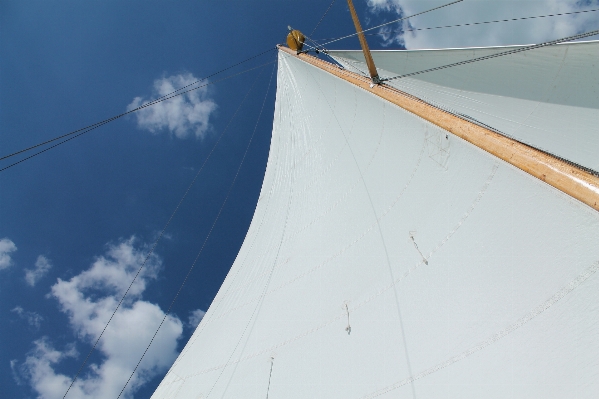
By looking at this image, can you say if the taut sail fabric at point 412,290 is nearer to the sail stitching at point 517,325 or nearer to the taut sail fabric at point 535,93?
the sail stitching at point 517,325

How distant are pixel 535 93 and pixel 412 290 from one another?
2.36 m

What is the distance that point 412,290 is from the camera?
237cm

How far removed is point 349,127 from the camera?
17.6ft

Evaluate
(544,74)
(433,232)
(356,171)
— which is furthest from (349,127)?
(433,232)

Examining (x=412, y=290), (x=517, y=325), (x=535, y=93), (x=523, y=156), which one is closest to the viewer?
(x=517, y=325)

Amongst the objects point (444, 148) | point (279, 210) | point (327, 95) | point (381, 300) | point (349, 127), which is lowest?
point (381, 300)

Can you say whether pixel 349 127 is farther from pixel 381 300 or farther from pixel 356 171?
pixel 381 300

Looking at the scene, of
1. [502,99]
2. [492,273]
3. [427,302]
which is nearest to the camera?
[492,273]

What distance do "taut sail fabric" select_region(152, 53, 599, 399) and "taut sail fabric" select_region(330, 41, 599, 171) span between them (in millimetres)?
866

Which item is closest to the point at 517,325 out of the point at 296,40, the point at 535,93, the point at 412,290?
the point at 412,290

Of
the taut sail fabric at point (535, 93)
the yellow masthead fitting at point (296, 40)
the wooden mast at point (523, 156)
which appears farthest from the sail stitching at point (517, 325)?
the yellow masthead fitting at point (296, 40)

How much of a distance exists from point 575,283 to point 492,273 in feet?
1.50

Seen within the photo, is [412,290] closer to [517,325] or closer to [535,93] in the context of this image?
[517,325]

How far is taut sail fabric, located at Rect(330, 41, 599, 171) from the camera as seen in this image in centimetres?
244
